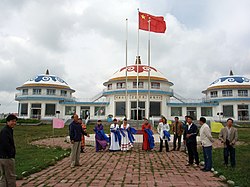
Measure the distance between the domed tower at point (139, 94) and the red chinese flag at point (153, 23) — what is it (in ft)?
50.1

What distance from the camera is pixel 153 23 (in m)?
21.2

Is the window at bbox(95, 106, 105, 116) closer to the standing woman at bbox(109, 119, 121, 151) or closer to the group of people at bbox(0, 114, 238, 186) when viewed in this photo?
the group of people at bbox(0, 114, 238, 186)

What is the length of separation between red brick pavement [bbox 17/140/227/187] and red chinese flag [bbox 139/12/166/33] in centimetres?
1506

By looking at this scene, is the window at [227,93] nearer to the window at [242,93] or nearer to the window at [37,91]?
the window at [242,93]

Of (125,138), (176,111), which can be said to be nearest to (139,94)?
(176,111)

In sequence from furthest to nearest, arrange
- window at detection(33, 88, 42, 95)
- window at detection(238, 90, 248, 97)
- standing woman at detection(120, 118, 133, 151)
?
1. window at detection(33, 88, 42, 95)
2. window at detection(238, 90, 248, 97)
3. standing woman at detection(120, 118, 133, 151)

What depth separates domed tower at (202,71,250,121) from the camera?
125 ft

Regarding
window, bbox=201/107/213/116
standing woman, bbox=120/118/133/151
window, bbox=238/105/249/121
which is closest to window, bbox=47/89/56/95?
window, bbox=201/107/213/116

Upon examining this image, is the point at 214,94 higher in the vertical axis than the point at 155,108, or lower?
higher

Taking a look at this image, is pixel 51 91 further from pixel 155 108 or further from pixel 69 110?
pixel 155 108

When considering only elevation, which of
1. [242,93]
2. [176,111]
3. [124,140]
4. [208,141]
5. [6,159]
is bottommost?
[124,140]

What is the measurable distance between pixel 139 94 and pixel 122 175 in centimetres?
2963

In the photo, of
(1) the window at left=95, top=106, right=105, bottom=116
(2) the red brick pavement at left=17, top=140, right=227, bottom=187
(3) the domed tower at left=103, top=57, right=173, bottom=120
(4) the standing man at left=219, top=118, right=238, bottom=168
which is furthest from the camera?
(1) the window at left=95, top=106, right=105, bottom=116

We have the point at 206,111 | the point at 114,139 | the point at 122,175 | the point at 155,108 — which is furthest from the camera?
the point at 206,111
